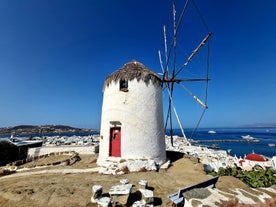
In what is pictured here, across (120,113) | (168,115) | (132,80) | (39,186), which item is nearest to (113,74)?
(132,80)

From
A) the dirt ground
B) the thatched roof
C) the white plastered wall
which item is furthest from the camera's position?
the thatched roof

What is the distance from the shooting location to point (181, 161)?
14.0 m

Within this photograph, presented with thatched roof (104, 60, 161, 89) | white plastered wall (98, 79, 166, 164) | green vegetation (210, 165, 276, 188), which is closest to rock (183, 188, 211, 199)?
green vegetation (210, 165, 276, 188)

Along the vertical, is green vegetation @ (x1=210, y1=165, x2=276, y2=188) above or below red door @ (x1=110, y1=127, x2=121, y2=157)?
below

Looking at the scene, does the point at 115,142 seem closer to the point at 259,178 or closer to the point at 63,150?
the point at 259,178

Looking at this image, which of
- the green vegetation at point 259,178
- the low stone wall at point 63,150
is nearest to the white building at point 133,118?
the green vegetation at point 259,178

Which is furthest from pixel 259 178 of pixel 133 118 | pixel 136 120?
pixel 133 118

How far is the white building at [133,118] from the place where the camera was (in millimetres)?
12359

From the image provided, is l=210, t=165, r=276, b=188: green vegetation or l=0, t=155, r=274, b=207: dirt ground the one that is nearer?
l=0, t=155, r=274, b=207: dirt ground

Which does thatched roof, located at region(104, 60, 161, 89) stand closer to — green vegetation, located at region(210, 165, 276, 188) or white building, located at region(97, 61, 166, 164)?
white building, located at region(97, 61, 166, 164)

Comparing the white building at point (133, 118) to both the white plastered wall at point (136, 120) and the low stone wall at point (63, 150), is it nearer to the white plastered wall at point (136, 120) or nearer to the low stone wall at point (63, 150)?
the white plastered wall at point (136, 120)

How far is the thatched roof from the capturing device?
13.2 metres

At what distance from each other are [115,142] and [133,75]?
18.7 feet

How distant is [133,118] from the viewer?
41.3 feet
